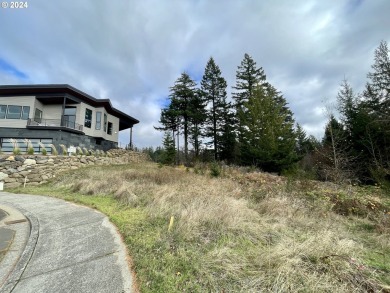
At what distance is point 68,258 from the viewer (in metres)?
3.59

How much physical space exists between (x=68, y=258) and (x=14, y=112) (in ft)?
84.7

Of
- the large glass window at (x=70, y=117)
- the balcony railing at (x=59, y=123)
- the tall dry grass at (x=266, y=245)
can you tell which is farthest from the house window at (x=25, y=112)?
the tall dry grass at (x=266, y=245)

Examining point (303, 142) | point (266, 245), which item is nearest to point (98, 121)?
point (266, 245)

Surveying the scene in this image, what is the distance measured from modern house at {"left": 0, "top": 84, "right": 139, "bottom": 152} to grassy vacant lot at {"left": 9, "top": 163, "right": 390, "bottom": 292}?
18979 millimetres

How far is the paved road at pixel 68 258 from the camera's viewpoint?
286cm

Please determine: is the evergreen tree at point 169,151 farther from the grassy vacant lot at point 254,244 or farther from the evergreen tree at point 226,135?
the grassy vacant lot at point 254,244

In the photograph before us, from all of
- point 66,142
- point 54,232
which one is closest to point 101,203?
point 54,232

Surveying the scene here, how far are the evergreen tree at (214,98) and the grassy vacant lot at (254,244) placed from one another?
891 inches

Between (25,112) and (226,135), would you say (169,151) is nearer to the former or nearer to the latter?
(226,135)

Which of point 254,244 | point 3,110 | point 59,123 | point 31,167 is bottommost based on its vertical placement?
point 254,244

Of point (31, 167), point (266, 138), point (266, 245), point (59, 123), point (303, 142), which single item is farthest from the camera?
point (303, 142)

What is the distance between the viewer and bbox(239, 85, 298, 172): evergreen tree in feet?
67.5

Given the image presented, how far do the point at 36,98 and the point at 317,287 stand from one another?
2848 centimetres

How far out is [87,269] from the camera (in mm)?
3199
